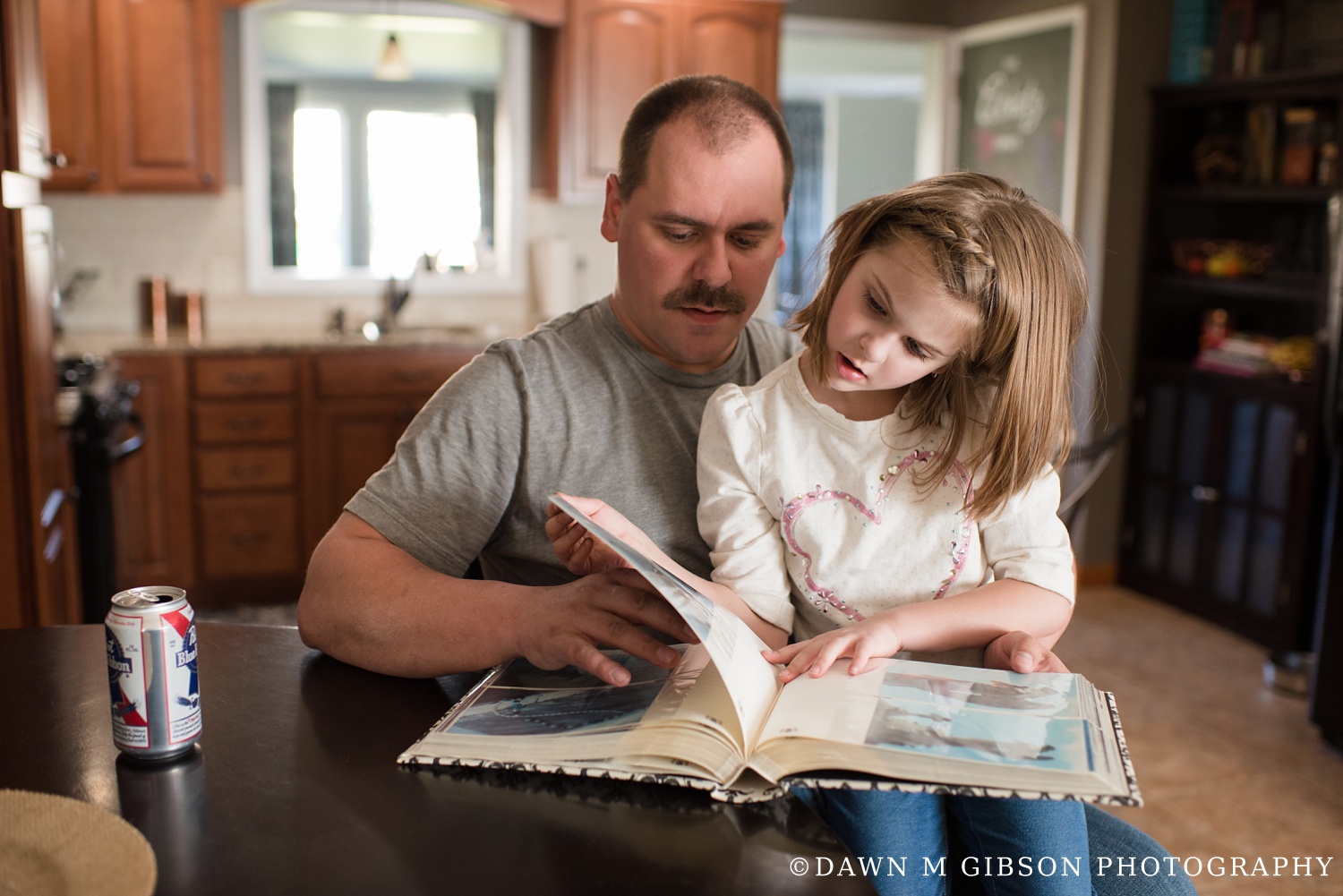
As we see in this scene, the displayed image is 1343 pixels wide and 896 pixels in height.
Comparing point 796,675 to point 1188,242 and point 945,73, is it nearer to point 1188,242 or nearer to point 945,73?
point 1188,242

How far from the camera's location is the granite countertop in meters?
4.02

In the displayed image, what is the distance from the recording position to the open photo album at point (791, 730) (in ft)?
2.63

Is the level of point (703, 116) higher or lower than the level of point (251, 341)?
higher

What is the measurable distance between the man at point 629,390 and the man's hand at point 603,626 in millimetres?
208

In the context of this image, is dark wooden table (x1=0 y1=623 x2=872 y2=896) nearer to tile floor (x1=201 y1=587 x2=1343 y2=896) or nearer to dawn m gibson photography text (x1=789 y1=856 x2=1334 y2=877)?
dawn m gibson photography text (x1=789 y1=856 x2=1334 y2=877)

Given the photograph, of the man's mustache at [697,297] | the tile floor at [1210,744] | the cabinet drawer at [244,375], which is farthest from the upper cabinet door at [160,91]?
the man's mustache at [697,297]

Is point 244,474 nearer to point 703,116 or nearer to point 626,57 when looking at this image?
point 626,57

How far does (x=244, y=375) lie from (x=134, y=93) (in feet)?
3.75

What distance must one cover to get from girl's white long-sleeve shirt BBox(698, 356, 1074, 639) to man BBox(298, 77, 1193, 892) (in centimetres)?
17

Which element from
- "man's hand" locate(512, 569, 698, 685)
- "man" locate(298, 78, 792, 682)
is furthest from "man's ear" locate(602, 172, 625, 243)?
"man's hand" locate(512, 569, 698, 685)

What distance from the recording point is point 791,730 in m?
0.86

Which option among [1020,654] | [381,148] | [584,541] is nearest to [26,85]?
[584,541]

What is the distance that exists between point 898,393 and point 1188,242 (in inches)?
143

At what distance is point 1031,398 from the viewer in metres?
1.20
